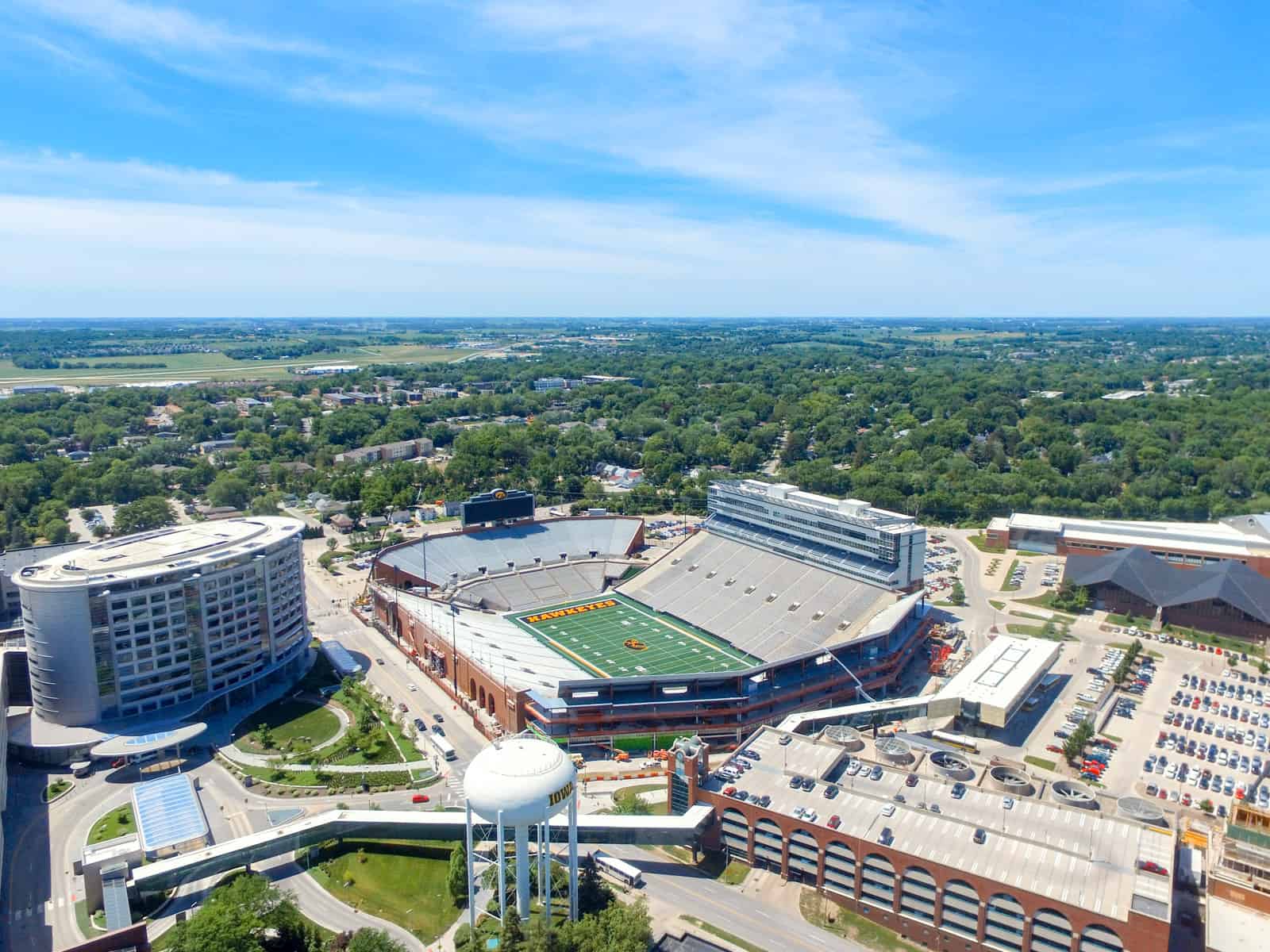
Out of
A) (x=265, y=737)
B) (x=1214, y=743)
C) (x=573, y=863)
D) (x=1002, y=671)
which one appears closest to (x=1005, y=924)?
(x=573, y=863)

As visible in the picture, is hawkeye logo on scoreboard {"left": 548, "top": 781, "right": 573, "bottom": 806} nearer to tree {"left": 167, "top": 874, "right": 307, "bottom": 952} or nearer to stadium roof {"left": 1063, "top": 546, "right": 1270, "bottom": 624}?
tree {"left": 167, "top": 874, "right": 307, "bottom": 952}

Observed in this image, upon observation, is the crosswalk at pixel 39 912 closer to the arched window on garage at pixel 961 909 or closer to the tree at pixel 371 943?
the tree at pixel 371 943

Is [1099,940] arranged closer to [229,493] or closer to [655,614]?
[655,614]

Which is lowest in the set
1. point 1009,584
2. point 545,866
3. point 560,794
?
point 1009,584

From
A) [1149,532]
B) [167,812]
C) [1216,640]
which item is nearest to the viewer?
[167,812]

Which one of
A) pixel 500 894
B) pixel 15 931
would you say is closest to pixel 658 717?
pixel 500 894

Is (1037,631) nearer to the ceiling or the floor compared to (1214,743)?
nearer to the ceiling

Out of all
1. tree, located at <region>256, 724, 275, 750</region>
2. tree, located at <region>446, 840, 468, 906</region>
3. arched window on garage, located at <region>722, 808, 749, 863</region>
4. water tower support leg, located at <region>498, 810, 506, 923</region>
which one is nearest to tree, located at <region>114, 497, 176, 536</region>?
tree, located at <region>256, 724, 275, 750</region>
